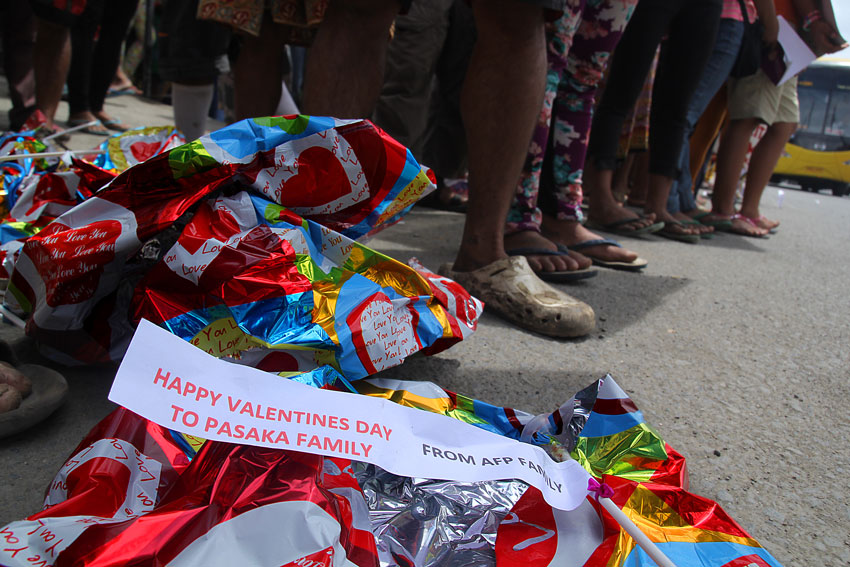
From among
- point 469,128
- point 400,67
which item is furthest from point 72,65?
point 469,128

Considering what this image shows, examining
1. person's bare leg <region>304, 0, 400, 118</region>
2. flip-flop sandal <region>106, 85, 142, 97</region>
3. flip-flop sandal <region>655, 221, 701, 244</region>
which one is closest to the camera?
person's bare leg <region>304, 0, 400, 118</region>

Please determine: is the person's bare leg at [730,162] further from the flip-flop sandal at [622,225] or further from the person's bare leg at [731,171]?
the flip-flop sandal at [622,225]

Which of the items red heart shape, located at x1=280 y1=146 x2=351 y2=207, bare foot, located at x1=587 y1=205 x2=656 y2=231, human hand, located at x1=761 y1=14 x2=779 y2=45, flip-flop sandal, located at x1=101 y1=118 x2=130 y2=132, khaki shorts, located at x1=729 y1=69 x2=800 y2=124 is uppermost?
human hand, located at x1=761 y1=14 x2=779 y2=45

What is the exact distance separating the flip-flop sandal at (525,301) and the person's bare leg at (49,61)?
2.33 meters

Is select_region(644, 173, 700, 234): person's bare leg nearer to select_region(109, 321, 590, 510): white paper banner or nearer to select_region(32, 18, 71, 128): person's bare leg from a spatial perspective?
select_region(109, 321, 590, 510): white paper banner

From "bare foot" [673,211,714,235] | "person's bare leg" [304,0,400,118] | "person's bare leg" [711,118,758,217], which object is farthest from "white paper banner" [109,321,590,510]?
"person's bare leg" [711,118,758,217]

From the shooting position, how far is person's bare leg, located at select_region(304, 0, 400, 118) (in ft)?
4.28

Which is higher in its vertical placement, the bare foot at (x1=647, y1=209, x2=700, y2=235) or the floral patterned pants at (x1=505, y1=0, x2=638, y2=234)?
the floral patterned pants at (x1=505, y1=0, x2=638, y2=234)

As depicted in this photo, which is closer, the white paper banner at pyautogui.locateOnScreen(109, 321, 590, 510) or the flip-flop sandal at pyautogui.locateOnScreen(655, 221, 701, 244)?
the white paper banner at pyautogui.locateOnScreen(109, 321, 590, 510)

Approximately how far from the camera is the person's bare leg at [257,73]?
5.56 ft

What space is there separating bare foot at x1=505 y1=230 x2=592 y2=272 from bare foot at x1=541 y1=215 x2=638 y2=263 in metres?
0.27

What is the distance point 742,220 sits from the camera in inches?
155

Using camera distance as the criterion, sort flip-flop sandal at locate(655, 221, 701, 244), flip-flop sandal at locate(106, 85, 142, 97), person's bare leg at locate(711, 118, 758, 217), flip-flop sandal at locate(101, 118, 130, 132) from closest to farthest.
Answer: flip-flop sandal at locate(655, 221, 701, 244) → flip-flop sandal at locate(101, 118, 130, 132) → person's bare leg at locate(711, 118, 758, 217) → flip-flop sandal at locate(106, 85, 142, 97)

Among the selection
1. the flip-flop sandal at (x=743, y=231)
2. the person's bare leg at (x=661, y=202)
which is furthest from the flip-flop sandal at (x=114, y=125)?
the flip-flop sandal at (x=743, y=231)
